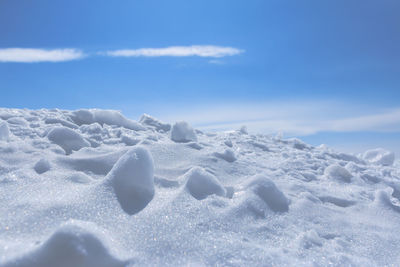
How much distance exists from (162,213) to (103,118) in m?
2.88

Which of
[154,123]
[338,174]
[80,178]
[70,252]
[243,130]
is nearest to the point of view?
[70,252]

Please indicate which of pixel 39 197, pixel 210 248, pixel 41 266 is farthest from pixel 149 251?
pixel 39 197

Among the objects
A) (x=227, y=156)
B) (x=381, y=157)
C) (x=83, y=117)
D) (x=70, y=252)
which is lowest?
(x=381, y=157)

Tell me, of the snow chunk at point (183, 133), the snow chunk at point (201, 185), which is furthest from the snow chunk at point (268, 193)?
the snow chunk at point (183, 133)

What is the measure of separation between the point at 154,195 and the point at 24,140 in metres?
1.62

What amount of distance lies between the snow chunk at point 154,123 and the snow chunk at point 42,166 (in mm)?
2601

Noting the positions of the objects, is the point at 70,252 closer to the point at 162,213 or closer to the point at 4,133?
the point at 162,213

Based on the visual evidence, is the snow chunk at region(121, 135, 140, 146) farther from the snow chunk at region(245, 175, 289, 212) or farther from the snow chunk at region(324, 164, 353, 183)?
the snow chunk at region(324, 164, 353, 183)

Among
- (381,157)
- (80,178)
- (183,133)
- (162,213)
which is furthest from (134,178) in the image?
(381,157)

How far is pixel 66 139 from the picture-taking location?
2920 millimetres

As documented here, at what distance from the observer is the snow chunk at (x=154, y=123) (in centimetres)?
486

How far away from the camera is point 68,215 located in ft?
5.37

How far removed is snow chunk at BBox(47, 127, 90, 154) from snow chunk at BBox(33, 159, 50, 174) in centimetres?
61

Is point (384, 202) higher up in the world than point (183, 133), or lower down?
lower down
